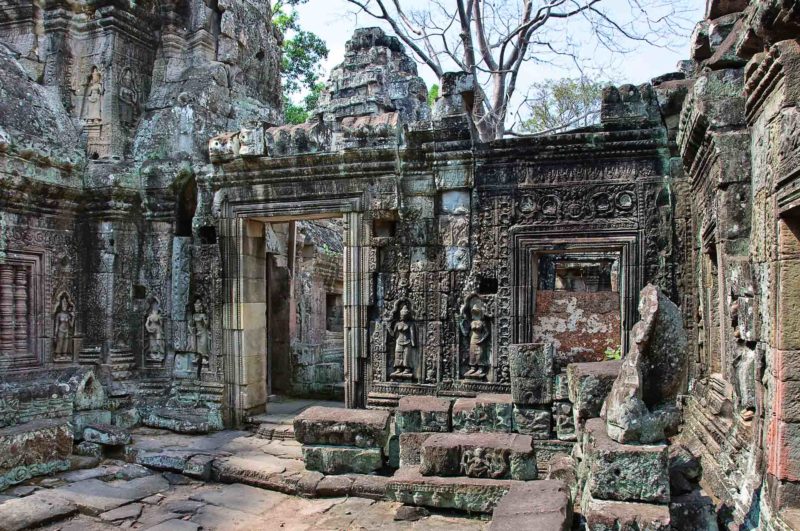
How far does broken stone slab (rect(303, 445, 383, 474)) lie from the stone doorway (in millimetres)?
3410

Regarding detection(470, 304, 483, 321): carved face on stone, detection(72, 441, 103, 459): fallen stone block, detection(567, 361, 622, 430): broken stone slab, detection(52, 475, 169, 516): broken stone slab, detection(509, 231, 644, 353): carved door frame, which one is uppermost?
detection(509, 231, 644, 353): carved door frame

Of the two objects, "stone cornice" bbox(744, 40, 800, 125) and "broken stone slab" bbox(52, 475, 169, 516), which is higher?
"stone cornice" bbox(744, 40, 800, 125)

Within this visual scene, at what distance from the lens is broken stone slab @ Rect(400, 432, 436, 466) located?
19.2ft

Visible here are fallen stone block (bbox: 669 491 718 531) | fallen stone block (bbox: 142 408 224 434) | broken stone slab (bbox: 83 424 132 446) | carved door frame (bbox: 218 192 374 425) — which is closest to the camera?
fallen stone block (bbox: 669 491 718 531)

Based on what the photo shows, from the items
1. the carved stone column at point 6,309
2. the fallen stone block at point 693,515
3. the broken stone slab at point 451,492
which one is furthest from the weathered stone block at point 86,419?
the fallen stone block at point 693,515

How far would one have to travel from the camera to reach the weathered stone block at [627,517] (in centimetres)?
329

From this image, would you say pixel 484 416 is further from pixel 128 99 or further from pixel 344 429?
pixel 128 99

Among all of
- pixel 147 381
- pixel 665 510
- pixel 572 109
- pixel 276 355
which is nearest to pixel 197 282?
pixel 147 381

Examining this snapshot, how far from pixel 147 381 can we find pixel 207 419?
1.14 metres

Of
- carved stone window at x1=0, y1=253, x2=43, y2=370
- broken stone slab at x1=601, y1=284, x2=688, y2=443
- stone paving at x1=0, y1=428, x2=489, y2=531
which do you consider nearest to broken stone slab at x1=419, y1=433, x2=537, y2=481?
stone paving at x1=0, y1=428, x2=489, y2=531

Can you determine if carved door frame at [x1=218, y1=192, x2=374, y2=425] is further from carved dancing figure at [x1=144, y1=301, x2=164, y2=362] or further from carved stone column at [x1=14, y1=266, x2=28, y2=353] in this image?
carved stone column at [x1=14, y1=266, x2=28, y2=353]

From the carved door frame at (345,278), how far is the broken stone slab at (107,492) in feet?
6.43

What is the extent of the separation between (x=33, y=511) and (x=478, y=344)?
4483 mm

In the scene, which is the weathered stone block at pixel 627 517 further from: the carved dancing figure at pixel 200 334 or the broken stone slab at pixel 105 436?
the carved dancing figure at pixel 200 334
